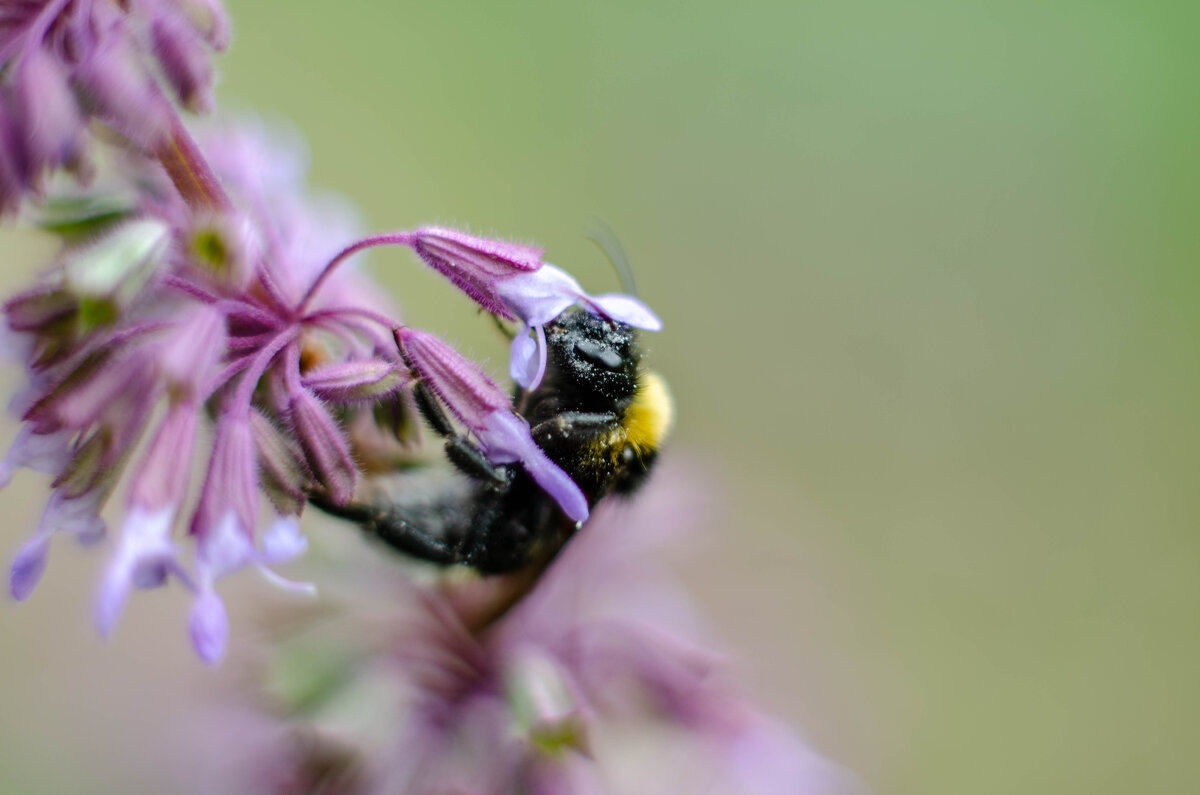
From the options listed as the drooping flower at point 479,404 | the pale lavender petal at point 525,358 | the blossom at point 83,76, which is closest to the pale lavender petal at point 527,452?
the drooping flower at point 479,404

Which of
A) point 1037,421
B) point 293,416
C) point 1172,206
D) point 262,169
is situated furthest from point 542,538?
point 1172,206

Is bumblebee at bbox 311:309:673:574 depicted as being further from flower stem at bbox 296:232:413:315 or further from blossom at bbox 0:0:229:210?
blossom at bbox 0:0:229:210

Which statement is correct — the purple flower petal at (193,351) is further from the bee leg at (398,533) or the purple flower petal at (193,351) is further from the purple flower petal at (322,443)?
the bee leg at (398,533)

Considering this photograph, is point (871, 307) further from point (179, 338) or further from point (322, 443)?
point (179, 338)

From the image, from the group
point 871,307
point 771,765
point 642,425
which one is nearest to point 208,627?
point 642,425

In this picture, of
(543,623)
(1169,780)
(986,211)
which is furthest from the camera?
(986,211)

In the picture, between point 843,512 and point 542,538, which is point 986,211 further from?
point 542,538

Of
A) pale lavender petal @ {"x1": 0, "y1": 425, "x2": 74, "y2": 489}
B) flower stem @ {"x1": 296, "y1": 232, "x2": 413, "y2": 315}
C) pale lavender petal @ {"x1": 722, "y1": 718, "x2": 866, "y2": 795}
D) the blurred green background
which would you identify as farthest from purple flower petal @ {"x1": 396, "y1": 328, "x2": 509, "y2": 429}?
the blurred green background

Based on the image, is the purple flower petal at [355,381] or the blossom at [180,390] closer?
the blossom at [180,390]
